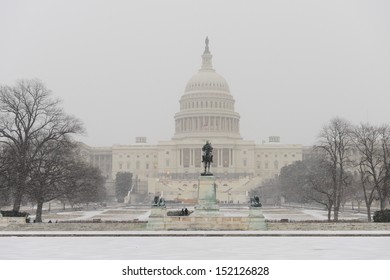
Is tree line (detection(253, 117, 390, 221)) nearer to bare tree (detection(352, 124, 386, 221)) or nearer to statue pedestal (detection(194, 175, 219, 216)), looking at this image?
bare tree (detection(352, 124, 386, 221))

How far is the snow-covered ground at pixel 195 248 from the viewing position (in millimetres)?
24391

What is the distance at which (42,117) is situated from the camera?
53625 millimetres

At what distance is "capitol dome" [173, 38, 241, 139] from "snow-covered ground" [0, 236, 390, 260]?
154 meters

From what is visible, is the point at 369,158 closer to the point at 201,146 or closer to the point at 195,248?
the point at 195,248

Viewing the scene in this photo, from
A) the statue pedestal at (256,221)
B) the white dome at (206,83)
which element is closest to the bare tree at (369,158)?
the statue pedestal at (256,221)

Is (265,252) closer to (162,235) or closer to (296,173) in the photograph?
(162,235)

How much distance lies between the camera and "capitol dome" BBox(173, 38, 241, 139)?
625 feet

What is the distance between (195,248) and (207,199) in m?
15.6

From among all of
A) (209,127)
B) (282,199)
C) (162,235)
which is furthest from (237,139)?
(162,235)

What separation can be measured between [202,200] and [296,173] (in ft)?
218

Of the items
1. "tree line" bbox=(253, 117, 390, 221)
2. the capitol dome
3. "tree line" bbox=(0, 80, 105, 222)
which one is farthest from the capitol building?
"tree line" bbox=(0, 80, 105, 222)

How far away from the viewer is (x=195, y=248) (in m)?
28.0

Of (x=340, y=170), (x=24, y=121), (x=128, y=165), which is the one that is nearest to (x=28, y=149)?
(x=24, y=121)

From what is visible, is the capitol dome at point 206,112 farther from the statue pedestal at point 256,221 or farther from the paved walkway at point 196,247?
the paved walkway at point 196,247
